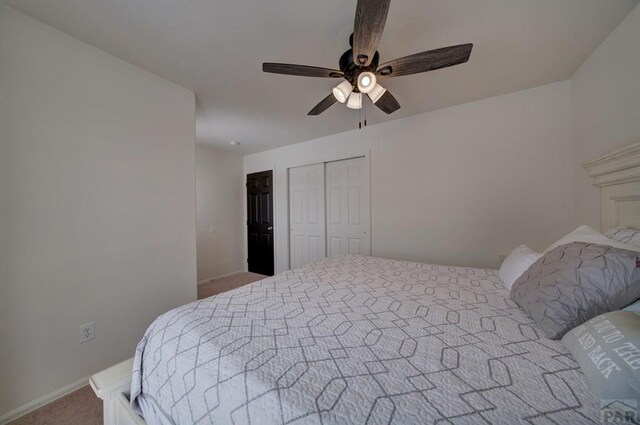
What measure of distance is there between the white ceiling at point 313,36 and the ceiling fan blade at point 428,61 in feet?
1.03

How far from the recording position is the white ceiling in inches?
50.9

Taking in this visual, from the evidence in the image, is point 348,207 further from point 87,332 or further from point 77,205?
point 87,332

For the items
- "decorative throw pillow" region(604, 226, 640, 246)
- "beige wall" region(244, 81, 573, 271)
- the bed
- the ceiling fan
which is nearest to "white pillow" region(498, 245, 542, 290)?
the bed

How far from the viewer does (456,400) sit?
0.59 meters

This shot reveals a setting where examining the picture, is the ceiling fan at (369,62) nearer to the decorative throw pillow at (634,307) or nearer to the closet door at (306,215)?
the decorative throw pillow at (634,307)

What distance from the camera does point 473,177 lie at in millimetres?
2418

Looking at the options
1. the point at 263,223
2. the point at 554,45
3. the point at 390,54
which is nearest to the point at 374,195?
the point at 390,54

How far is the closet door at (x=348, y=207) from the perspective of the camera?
317cm

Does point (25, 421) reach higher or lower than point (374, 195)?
lower

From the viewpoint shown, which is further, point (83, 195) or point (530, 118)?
point (530, 118)

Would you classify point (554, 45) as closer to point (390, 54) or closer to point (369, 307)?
point (390, 54)

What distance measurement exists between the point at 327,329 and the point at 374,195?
2347 mm

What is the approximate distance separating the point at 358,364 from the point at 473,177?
96.9 inches

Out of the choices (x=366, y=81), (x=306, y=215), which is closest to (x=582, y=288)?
(x=366, y=81)
